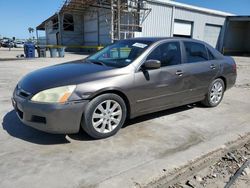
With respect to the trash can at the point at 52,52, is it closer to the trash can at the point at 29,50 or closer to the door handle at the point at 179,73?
the trash can at the point at 29,50

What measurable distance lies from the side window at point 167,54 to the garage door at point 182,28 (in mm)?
21933

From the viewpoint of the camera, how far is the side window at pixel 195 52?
15.3 ft

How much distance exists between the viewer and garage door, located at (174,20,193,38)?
82.7 feet

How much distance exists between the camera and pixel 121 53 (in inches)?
175

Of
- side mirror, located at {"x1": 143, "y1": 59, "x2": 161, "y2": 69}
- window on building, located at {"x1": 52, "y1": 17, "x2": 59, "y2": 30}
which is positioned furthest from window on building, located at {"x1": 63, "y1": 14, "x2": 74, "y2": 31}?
side mirror, located at {"x1": 143, "y1": 59, "x2": 161, "y2": 69}

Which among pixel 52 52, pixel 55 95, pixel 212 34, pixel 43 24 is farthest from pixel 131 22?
pixel 55 95

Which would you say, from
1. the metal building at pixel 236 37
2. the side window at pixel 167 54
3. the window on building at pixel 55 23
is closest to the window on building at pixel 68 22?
the window on building at pixel 55 23

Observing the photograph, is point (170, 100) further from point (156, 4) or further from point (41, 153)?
point (156, 4)

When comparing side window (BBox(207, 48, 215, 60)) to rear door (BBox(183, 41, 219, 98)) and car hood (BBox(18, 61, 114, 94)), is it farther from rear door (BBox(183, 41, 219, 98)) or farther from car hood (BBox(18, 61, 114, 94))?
car hood (BBox(18, 61, 114, 94))

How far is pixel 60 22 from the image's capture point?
1209 inches

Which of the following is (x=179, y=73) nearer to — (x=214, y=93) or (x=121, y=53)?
(x=121, y=53)

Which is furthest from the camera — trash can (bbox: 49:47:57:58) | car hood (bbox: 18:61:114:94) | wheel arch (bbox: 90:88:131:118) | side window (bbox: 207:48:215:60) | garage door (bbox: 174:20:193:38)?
garage door (bbox: 174:20:193:38)

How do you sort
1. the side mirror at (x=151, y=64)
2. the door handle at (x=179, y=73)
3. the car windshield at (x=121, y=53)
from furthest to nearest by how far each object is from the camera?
the door handle at (x=179, y=73) → the car windshield at (x=121, y=53) → the side mirror at (x=151, y=64)

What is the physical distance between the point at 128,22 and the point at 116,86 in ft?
69.6
